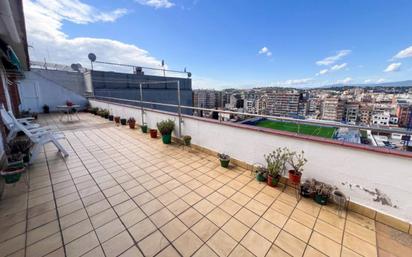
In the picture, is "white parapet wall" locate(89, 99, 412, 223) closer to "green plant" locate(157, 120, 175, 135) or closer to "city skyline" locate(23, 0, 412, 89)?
"green plant" locate(157, 120, 175, 135)

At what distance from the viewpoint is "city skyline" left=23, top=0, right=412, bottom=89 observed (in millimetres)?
5082

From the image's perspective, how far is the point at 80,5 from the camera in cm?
486

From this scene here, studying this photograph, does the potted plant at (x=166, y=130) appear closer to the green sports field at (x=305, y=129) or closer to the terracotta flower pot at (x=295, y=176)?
the green sports field at (x=305, y=129)

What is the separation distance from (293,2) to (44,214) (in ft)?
30.0

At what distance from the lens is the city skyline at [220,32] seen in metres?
5.08

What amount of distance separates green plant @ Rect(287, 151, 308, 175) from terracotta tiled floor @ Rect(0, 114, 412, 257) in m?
0.38

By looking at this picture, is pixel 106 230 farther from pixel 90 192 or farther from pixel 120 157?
pixel 120 157

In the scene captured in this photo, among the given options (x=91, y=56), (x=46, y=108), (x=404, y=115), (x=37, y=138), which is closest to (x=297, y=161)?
(x=404, y=115)

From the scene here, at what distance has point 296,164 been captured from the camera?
7.93 feet

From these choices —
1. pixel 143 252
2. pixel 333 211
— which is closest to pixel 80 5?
pixel 143 252

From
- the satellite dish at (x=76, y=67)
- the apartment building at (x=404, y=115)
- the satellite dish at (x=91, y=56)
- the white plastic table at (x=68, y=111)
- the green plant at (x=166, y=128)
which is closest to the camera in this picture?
the apartment building at (x=404, y=115)

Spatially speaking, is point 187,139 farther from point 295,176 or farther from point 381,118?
point 381,118

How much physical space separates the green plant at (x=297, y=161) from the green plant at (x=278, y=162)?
2.2 inches

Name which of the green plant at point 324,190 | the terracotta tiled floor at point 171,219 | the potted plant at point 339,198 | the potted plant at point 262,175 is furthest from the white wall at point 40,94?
the potted plant at point 339,198
